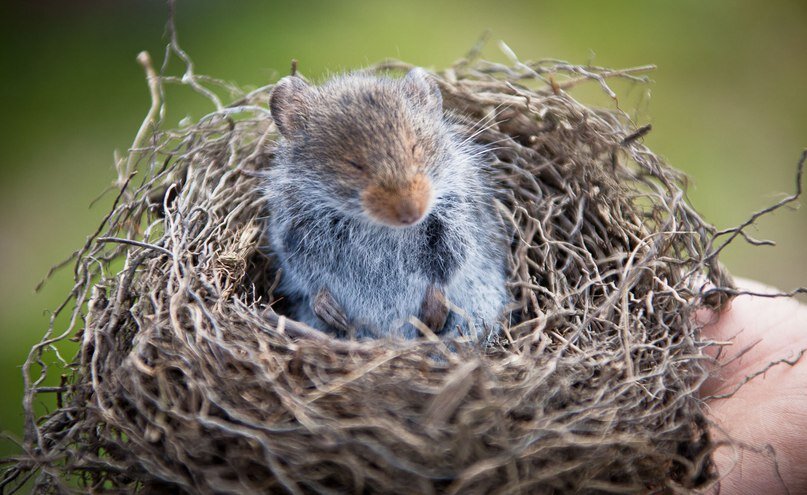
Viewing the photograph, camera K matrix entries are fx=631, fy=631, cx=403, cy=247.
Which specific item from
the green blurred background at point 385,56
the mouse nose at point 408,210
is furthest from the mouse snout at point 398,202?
the green blurred background at point 385,56

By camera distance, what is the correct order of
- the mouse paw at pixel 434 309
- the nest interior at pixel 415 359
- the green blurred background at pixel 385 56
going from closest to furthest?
the nest interior at pixel 415 359 → the mouse paw at pixel 434 309 → the green blurred background at pixel 385 56

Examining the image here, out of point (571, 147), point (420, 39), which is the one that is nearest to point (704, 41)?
point (420, 39)

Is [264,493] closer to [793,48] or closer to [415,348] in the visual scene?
[415,348]

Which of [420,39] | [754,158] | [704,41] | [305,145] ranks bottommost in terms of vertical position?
[305,145]

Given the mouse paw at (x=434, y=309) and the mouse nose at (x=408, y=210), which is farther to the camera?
the mouse paw at (x=434, y=309)

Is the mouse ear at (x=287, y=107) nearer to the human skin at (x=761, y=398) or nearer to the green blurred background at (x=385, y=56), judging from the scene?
the human skin at (x=761, y=398)

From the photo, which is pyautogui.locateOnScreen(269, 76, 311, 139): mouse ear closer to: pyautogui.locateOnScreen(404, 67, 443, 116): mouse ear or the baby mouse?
the baby mouse

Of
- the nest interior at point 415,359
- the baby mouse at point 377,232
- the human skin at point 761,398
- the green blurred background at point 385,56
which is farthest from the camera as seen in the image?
the green blurred background at point 385,56
